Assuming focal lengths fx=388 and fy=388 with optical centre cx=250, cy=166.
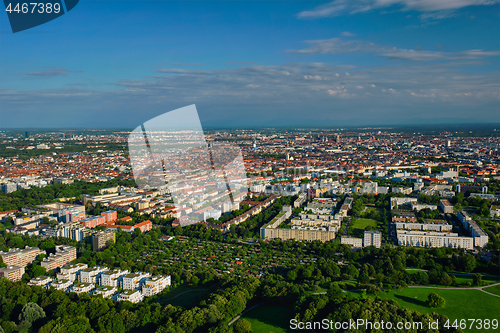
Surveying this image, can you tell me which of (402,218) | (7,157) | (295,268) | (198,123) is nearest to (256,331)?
(295,268)

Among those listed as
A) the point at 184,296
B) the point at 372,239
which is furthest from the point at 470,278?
the point at 184,296

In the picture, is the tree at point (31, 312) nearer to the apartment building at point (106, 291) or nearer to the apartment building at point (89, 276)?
the apartment building at point (106, 291)

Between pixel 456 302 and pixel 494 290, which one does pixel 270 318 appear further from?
pixel 494 290

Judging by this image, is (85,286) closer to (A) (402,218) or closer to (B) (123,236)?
(B) (123,236)

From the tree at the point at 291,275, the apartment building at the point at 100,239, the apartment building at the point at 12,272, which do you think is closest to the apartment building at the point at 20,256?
the apartment building at the point at 12,272

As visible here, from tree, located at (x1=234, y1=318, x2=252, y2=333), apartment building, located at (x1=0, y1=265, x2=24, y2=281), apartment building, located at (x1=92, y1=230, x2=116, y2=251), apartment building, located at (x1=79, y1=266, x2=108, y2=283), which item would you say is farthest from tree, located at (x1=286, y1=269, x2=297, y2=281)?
apartment building, located at (x1=0, y1=265, x2=24, y2=281)

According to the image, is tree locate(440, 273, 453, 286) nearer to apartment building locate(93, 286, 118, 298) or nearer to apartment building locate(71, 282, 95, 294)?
apartment building locate(93, 286, 118, 298)
